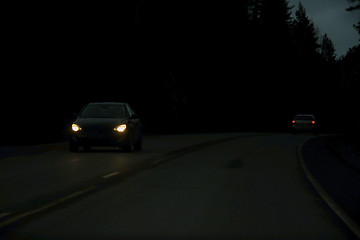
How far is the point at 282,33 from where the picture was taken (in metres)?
100

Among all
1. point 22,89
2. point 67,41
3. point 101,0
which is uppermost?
Result: point 101,0

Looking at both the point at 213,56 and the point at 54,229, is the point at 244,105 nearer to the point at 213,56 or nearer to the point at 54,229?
the point at 213,56

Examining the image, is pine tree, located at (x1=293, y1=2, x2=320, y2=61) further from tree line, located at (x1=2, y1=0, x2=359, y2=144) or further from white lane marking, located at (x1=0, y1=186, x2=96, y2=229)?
white lane marking, located at (x1=0, y1=186, x2=96, y2=229)

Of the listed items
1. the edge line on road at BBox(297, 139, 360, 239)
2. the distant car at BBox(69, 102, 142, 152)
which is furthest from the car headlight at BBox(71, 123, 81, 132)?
the edge line on road at BBox(297, 139, 360, 239)

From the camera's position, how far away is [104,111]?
25859 millimetres

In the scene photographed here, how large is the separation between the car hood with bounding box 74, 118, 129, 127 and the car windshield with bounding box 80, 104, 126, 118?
820 millimetres

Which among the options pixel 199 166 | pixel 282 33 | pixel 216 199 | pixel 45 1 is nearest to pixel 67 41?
pixel 45 1

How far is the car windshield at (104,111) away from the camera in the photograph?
1006 inches

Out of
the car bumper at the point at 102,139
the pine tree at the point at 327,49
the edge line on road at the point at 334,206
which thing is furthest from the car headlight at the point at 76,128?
the pine tree at the point at 327,49

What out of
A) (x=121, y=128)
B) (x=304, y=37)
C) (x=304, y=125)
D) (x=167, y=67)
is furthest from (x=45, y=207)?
(x=304, y=37)

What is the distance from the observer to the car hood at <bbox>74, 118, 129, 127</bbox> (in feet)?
79.6

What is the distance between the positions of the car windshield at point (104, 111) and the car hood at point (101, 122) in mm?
820

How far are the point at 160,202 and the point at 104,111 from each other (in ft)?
48.4

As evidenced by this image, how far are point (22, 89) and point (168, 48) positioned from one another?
20.3 metres
